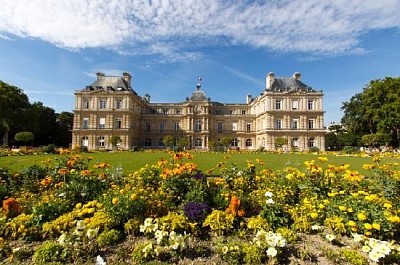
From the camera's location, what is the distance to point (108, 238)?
4309 millimetres

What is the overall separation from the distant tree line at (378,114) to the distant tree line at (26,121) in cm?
4447

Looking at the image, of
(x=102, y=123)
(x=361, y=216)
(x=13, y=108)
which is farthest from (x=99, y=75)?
(x=361, y=216)

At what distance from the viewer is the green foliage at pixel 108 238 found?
4270 mm

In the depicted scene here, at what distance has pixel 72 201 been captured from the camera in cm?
564

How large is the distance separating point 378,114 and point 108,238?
4131 cm

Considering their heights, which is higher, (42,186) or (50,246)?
(42,186)

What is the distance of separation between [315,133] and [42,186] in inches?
1660

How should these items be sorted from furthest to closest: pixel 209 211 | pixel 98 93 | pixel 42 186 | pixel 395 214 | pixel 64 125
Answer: pixel 64 125, pixel 98 93, pixel 42 186, pixel 209 211, pixel 395 214

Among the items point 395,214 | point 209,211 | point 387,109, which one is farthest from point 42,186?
point 387,109

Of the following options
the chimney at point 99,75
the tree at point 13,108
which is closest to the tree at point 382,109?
the chimney at point 99,75

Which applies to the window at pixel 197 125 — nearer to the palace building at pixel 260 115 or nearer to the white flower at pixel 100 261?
the palace building at pixel 260 115

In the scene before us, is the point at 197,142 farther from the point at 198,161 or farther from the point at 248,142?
the point at 198,161

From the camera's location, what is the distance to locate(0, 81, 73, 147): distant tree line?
35438 millimetres

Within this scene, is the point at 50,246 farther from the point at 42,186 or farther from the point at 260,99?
the point at 260,99
